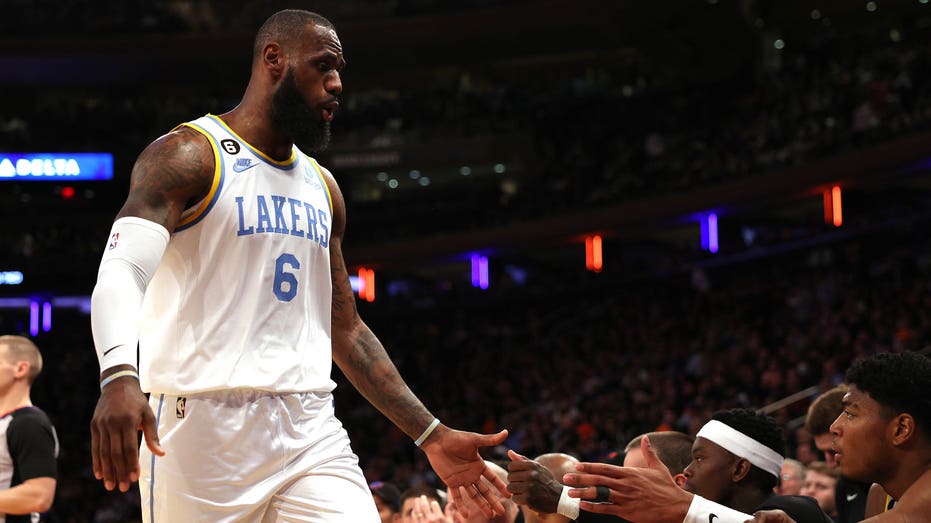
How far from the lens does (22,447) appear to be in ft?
15.4

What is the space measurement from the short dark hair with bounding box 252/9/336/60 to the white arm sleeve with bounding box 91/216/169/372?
79cm

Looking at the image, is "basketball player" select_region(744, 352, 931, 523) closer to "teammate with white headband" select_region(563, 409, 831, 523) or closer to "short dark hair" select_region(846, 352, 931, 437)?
"short dark hair" select_region(846, 352, 931, 437)

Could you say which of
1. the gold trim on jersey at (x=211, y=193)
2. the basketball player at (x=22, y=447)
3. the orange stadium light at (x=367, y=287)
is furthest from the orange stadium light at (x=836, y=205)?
the gold trim on jersey at (x=211, y=193)

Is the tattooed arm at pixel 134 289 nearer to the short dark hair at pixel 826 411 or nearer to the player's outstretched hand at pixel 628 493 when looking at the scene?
the player's outstretched hand at pixel 628 493

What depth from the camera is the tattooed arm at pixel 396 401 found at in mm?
3551

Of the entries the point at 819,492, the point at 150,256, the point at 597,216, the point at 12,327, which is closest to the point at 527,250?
the point at 597,216

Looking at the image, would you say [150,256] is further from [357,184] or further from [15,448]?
[357,184]

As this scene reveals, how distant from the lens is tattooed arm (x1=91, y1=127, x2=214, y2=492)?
8.54 feet

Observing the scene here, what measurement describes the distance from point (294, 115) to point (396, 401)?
994mm

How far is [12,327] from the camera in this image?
85.4 ft

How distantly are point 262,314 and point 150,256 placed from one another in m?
0.39

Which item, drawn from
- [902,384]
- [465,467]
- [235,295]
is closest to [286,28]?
[235,295]

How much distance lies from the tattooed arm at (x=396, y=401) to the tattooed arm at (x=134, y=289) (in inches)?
25.3

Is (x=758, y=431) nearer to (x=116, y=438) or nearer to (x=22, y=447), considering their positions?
(x=116, y=438)
